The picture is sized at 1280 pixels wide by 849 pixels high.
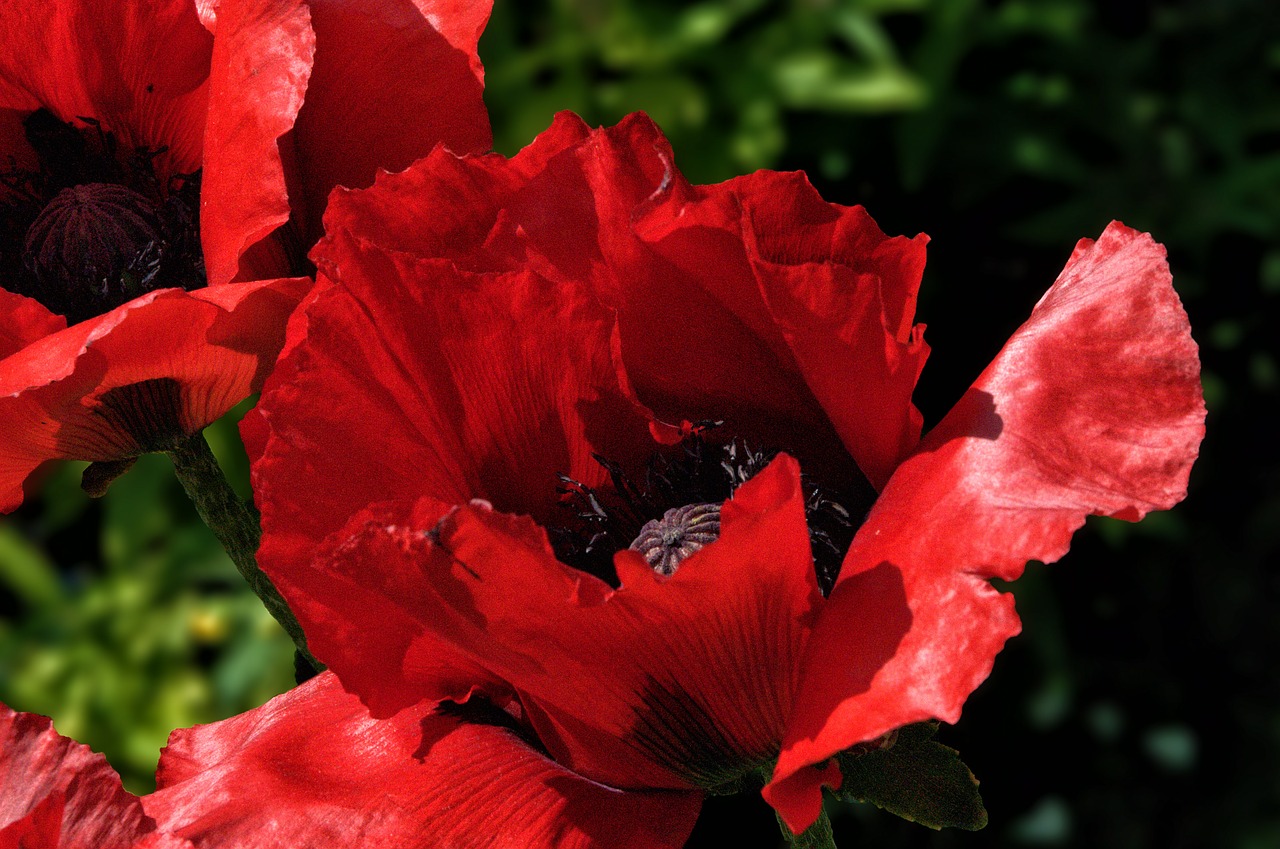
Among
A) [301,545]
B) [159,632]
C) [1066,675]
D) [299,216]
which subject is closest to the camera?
[301,545]

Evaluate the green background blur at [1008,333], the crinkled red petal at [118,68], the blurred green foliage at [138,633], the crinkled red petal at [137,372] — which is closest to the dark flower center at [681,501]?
the crinkled red petal at [137,372]

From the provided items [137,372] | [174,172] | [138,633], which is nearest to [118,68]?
[174,172]

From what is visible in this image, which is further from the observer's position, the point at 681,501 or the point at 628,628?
the point at 681,501

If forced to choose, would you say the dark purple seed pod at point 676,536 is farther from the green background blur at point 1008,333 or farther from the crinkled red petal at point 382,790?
the green background blur at point 1008,333

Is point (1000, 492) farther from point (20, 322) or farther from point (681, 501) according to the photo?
point (20, 322)

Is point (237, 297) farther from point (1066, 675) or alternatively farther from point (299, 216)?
point (1066, 675)

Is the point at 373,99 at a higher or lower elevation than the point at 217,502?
higher

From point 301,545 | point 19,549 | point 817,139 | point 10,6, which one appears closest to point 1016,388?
point 301,545

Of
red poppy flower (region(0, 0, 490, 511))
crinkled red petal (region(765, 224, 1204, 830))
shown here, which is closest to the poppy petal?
red poppy flower (region(0, 0, 490, 511))
